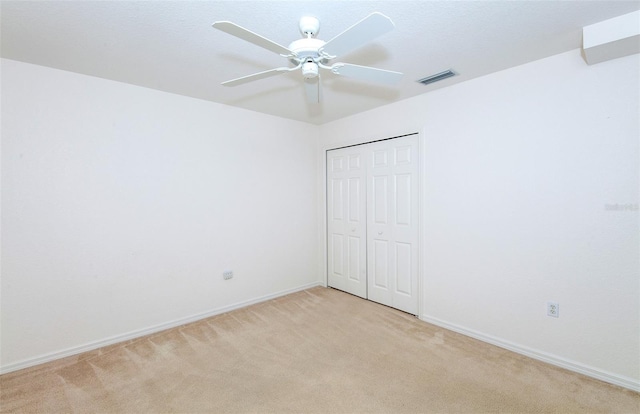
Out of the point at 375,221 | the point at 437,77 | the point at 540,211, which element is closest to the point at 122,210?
the point at 375,221

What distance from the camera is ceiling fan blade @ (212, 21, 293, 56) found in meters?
1.25

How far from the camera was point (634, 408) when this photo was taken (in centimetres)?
182

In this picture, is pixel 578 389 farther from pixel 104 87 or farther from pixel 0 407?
pixel 104 87

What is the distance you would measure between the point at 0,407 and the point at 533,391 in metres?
3.59

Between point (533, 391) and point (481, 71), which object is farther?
point (481, 71)

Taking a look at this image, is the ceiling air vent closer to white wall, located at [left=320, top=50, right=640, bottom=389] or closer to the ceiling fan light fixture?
white wall, located at [left=320, top=50, right=640, bottom=389]

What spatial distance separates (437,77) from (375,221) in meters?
1.75

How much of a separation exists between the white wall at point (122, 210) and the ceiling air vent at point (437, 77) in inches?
76.1

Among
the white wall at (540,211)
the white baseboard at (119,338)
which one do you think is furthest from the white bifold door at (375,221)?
the white baseboard at (119,338)

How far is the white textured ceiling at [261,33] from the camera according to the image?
1.66 metres

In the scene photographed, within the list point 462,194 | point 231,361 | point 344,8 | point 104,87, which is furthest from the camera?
point 462,194

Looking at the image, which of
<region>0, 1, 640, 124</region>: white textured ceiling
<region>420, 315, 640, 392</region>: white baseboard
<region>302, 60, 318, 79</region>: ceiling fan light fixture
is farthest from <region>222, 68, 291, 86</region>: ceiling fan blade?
<region>420, 315, 640, 392</region>: white baseboard

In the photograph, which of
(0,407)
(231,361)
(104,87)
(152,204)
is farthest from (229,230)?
(0,407)

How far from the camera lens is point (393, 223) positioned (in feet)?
11.3
